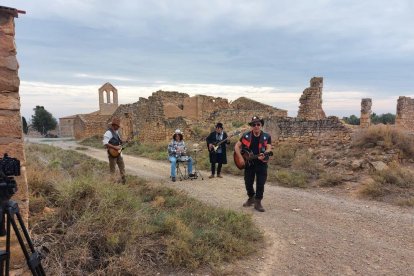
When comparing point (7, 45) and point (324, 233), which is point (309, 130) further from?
point (7, 45)

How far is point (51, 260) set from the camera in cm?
353

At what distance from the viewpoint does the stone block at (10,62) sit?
3.16 meters

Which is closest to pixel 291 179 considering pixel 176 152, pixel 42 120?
pixel 176 152

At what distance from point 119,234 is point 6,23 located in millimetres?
2602

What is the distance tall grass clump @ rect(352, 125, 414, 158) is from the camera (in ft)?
33.5

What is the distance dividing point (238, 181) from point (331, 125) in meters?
5.85

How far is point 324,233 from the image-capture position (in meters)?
5.14

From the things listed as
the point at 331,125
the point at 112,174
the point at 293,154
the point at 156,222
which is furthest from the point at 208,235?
the point at 331,125

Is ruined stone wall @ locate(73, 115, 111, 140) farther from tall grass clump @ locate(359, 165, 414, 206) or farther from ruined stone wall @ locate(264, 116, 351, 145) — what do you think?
tall grass clump @ locate(359, 165, 414, 206)

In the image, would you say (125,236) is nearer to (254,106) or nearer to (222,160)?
(222,160)

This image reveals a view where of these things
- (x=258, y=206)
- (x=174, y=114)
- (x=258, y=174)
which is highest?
(x=174, y=114)

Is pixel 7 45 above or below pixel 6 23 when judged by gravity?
below

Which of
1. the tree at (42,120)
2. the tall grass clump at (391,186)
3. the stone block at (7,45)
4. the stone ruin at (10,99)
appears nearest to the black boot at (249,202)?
the tall grass clump at (391,186)

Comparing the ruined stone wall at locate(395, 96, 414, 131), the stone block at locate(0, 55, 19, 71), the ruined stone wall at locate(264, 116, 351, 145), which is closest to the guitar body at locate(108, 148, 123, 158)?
the stone block at locate(0, 55, 19, 71)
